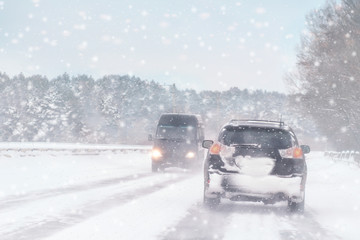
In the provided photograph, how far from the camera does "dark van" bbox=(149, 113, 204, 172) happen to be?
1003 inches

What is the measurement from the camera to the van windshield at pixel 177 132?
2575 centimetres

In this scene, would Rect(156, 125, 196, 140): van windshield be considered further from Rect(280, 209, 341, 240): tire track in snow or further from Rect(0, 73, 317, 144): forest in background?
Rect(0, 73, 317, 144): forest in background

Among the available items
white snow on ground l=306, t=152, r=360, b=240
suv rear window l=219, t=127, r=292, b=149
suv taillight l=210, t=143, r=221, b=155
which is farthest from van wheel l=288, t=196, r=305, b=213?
suv taillight l=210, t=143, r=221, b=155

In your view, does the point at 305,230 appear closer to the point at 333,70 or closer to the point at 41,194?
the point at 41,194

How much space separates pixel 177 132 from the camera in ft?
84.7

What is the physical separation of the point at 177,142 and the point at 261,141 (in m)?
14.1

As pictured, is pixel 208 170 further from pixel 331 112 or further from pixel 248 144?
pixel 331 112

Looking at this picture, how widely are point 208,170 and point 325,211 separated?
285 centimetres

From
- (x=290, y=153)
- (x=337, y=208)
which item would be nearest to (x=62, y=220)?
(x=290, y=153)

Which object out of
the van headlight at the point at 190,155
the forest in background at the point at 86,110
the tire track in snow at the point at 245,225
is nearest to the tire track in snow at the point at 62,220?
the tire track in snow at the point at 245,225

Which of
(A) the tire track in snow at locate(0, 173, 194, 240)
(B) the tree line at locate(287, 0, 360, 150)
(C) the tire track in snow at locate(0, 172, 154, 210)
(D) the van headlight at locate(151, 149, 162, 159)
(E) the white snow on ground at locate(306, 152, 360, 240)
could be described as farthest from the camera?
(B) the tree line at locate(287, 0, 360, 150)

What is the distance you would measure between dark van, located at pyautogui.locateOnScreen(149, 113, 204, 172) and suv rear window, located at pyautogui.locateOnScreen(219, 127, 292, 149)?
1382 centimetres

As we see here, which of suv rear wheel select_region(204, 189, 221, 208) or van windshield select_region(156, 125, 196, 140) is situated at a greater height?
van windshield select_region(156, 125, 196, 140)

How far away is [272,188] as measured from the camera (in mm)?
10922
